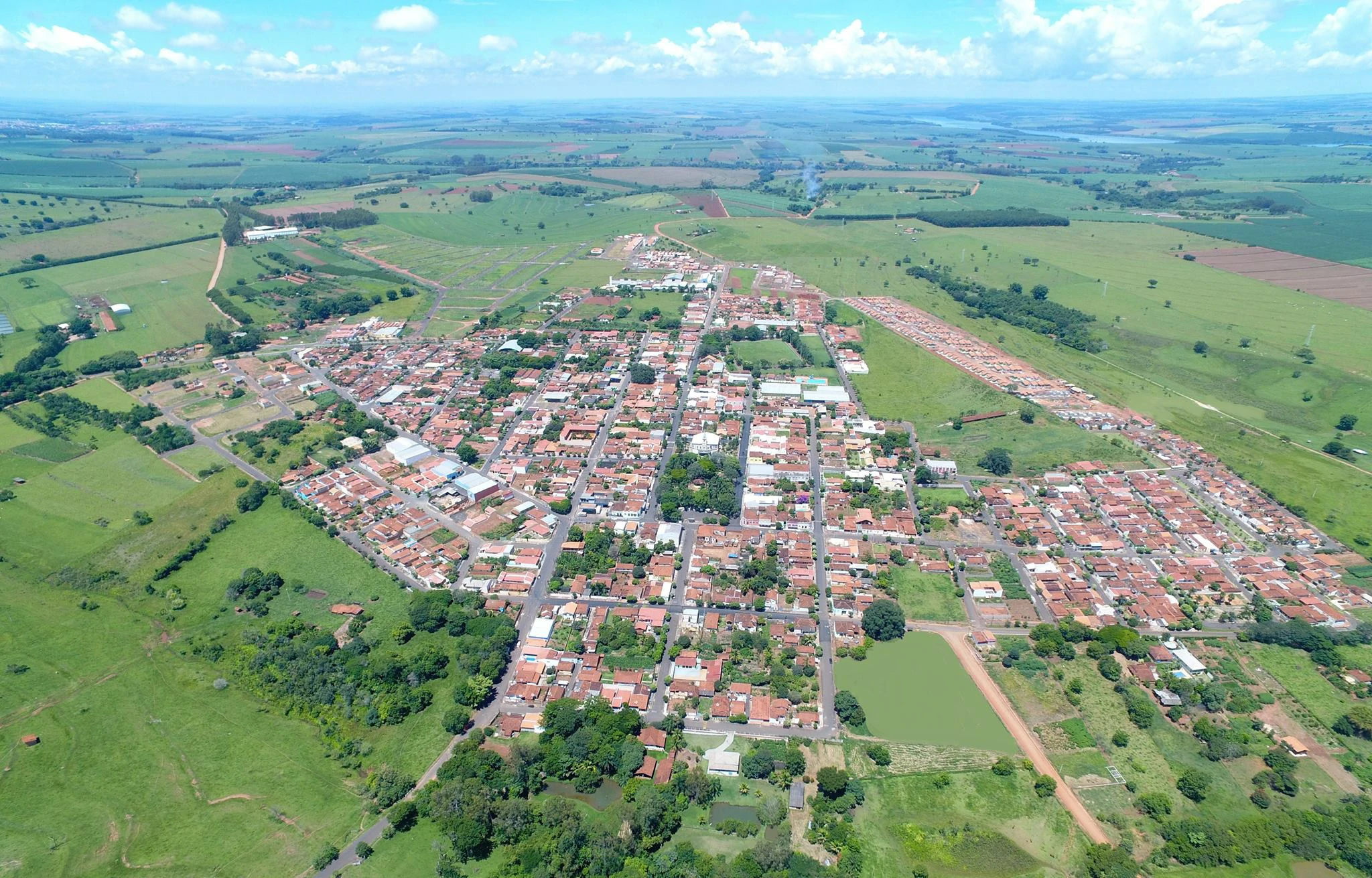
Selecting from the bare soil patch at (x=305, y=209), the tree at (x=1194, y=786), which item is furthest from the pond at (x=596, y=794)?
the bare soil patch at (x=305, y=209)

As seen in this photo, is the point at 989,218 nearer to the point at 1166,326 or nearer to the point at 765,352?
the point at 1166,326

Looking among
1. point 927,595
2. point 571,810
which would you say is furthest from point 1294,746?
point 571,810

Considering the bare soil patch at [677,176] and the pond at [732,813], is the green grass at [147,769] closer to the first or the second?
the pond at [732,813]

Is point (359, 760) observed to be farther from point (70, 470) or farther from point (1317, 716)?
point (1317, 716)

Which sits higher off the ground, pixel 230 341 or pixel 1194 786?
pixel 230 341

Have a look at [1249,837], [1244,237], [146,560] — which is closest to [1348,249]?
[1244,237]
